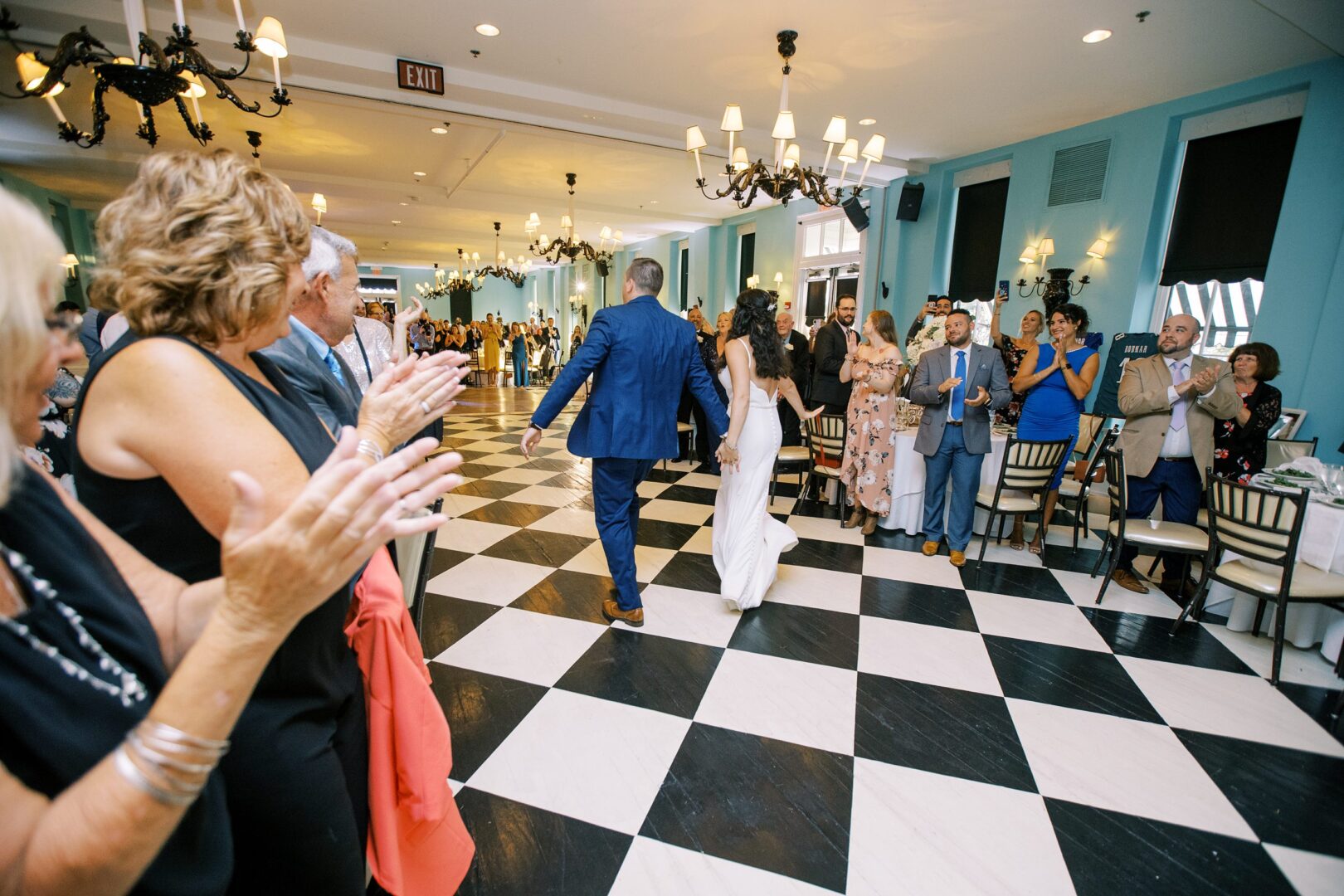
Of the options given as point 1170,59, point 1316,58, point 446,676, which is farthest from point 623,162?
point 446,676

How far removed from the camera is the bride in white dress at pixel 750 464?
274cm

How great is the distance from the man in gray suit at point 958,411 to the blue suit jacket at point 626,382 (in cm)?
177

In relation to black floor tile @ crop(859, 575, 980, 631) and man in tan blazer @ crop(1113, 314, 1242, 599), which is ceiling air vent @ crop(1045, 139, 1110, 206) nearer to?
man in tan blazer @ crop(1113, 314, 1242, 599)

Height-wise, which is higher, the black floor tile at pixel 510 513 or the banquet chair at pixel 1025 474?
the banquet chair at pixel 1025 474

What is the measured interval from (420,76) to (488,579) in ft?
14.9

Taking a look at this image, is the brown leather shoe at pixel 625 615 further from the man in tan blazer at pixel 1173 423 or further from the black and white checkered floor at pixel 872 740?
the man in tan blazer at pixel 1173 423

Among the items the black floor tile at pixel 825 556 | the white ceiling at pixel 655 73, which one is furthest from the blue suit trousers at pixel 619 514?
the white ceiling at pixel 655 73

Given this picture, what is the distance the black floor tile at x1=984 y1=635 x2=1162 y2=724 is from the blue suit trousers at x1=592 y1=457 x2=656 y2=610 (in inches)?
63.8

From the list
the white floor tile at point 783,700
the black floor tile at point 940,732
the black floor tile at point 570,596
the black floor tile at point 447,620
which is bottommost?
the black floor tile at point 447,620

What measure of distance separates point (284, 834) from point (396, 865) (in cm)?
34

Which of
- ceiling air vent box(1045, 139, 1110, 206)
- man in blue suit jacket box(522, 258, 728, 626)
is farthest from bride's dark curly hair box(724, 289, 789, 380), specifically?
ceiling air vent box(1045, 139, 1110, 206)

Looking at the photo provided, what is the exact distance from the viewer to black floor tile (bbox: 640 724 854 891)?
150cm

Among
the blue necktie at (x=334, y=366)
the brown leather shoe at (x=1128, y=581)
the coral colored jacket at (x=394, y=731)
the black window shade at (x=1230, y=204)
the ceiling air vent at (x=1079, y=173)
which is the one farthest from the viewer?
the ceiling air vent at (x=1079, y=173)

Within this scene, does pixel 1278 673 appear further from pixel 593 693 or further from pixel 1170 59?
pixel 1170 59
